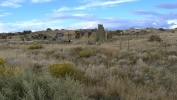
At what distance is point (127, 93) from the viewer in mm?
6930

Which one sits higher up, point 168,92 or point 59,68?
point 59,68

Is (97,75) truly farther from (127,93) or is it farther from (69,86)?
(69,86)

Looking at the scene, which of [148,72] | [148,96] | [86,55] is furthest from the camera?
[86,55]

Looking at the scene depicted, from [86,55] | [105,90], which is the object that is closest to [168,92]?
[105,90]

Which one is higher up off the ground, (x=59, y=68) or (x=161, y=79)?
(x=59, y=68)

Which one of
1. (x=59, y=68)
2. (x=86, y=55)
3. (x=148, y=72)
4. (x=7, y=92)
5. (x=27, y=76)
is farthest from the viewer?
(x=86, y=55)

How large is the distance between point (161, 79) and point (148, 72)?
1587mm

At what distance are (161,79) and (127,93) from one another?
289cm

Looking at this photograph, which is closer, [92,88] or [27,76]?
[27,76]

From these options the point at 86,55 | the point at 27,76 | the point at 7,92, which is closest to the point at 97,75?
the point at 27,76

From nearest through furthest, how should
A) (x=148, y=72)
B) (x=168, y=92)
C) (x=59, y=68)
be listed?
(x=168, y=92), (x=59, y=68), (x=148, y=72)

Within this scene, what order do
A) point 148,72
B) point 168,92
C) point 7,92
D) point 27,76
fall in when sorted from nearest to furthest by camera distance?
point 7,92
point 27,76
point 168,92
point 148,72

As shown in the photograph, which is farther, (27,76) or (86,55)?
(86,55)

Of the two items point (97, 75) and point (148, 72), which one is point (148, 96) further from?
point (148, 72)
